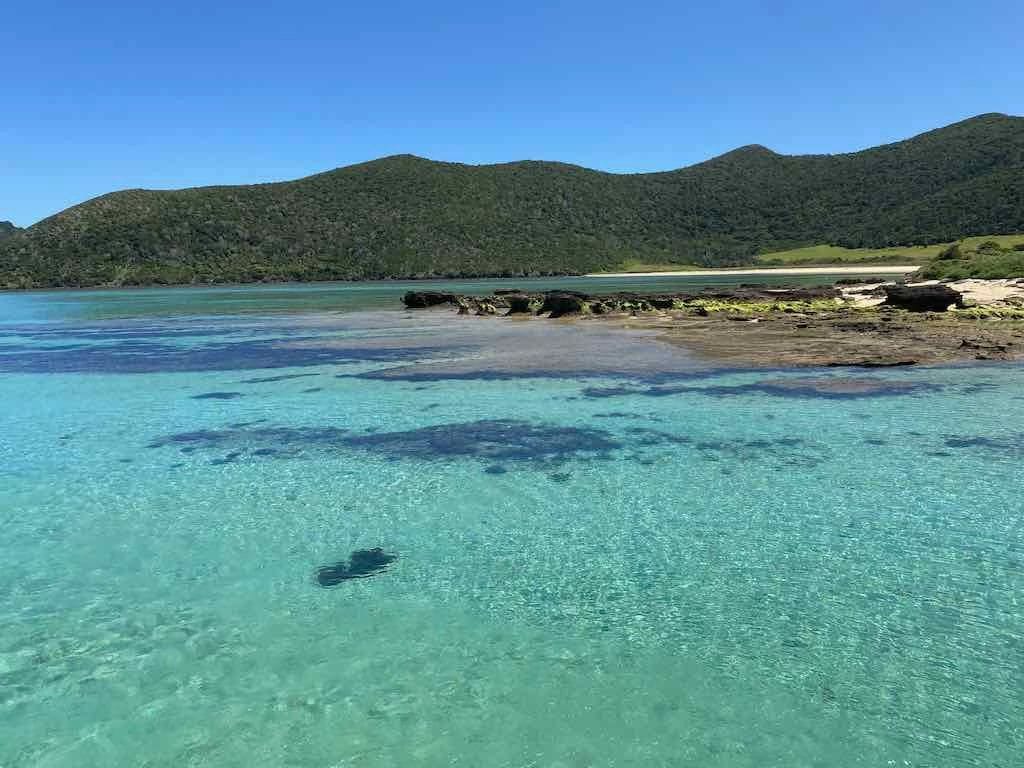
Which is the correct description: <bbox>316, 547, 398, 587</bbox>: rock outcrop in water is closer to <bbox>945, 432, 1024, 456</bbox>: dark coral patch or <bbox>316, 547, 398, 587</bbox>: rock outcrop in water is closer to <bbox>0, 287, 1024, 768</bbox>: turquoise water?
<bbox>0, 287, 1024, 768</bbox>: turquoise water

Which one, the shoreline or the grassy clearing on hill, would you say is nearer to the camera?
the grassy clearing on hill

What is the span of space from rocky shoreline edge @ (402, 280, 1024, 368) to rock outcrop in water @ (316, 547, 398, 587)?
18.6m

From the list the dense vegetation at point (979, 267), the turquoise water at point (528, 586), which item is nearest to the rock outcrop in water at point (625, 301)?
the dense vegetation at point (979, 267)

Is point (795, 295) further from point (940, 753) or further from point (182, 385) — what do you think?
point (940, 753)

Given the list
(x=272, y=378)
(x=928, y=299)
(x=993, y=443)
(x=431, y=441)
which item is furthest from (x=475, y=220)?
(x=993, y=443)

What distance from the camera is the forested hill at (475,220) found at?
480 ft

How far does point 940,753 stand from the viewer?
17.1 feet

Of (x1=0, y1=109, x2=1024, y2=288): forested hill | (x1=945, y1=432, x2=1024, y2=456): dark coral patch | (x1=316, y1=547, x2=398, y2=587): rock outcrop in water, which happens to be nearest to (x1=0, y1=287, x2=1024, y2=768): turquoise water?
(x1=945, y1=432, x2=1024, y2=456): dark coral patch

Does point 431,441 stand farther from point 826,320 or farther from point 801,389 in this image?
point 826,320

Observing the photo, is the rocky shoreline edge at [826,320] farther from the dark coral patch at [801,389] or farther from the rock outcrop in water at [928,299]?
the dark coral patch at [801,389]

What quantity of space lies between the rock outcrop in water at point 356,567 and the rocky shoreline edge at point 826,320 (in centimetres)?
1859

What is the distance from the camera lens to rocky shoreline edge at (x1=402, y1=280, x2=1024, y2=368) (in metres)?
25.4

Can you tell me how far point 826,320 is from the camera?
1425 inches

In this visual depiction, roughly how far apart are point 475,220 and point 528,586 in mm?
159935
